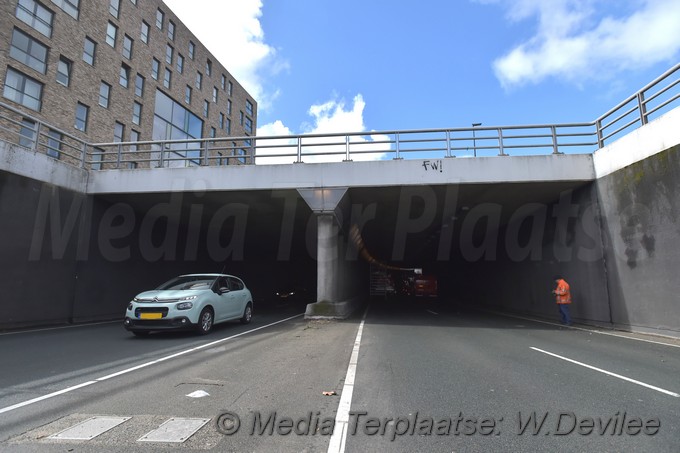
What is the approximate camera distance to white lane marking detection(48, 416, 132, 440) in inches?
152

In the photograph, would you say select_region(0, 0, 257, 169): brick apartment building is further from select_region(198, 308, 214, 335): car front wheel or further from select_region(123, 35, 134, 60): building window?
select_region(198, 308, 214, 335): car front wheel

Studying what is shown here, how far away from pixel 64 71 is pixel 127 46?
272 inches

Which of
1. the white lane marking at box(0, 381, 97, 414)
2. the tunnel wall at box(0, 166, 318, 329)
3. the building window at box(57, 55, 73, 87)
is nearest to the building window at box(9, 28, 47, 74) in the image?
the building window at box(57, 55, 73, 87)

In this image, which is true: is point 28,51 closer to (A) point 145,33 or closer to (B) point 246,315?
(A) point 145,33

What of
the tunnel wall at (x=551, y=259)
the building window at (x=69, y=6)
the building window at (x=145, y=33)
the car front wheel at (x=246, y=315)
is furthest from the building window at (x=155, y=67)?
the tunnel wall at (x=551, y=259)

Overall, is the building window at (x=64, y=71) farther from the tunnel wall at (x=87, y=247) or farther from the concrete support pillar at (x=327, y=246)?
the concrete support pillar at (x=327, y=246)

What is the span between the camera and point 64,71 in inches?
1040

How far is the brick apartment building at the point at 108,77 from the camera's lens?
23.4 metres

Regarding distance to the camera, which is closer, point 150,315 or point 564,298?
point 150,315

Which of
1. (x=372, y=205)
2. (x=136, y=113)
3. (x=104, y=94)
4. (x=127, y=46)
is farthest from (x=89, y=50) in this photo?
(x=372, y=205)

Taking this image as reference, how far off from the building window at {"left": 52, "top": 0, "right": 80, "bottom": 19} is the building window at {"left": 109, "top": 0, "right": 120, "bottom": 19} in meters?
3.12

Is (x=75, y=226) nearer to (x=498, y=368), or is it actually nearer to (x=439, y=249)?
(x=498, y=368)

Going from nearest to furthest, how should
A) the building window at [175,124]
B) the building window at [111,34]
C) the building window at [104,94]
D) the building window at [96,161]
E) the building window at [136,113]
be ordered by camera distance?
the building window at [96,161]
the building window at [104,94]
the building window at [111,34]
the building window at [136,113]
the building window at [175,124]

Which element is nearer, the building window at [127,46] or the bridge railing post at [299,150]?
the bridge railing post at [299,150]
